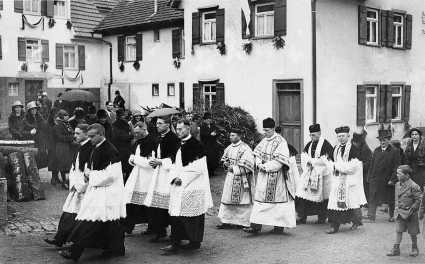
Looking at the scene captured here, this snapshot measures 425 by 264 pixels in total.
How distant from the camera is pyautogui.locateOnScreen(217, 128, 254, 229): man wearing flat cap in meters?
9.81

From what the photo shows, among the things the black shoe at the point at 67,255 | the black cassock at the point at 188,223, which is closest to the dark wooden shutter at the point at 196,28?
the black cassock at the point at 188,223

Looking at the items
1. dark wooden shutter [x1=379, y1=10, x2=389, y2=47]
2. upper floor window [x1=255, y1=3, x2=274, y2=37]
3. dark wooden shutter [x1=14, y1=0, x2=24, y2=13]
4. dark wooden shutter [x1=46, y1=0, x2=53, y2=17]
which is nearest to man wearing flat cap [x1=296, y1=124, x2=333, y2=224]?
upper floor window [x1=255, y1=3, x2=274, y2=37]

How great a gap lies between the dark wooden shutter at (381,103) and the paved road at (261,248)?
1144 cm

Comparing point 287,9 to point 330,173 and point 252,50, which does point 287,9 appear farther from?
point 330,173

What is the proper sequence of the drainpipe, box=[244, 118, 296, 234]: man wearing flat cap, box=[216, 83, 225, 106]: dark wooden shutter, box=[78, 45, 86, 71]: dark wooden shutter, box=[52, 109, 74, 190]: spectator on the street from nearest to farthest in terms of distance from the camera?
box=[244, 118, 296, 234]: man wearing flat cap
box=[52, 109, 74, 190]: spectator on the street
the drainpipe
box=[216, 83, 225, 106]: dark wooden shutter
box=[78, 45, 86, 71]: dark wooden shutter

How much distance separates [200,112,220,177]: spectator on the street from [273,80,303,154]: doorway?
11.6ft

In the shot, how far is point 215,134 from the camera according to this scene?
1627 centimetres

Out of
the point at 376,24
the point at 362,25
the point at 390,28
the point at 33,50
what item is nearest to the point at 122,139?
the point at 362,25

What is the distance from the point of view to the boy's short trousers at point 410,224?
803 centimetres

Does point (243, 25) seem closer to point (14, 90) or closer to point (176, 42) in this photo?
point (176, 42)

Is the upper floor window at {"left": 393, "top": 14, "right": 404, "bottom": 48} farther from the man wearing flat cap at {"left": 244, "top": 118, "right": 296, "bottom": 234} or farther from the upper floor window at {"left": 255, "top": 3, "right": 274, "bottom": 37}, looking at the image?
the man wearing flat cap at {"left": 244, "top": 118, "right": 296, "bottom": 234}

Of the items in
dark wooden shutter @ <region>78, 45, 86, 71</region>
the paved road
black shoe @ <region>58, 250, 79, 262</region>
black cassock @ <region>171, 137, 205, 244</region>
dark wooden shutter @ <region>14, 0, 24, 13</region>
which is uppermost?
dark wooden shutter @ <region>14, 0, 24, 13</region>

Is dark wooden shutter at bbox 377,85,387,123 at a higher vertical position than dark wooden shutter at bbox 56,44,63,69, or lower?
lower

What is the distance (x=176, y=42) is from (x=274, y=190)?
1781 cm
